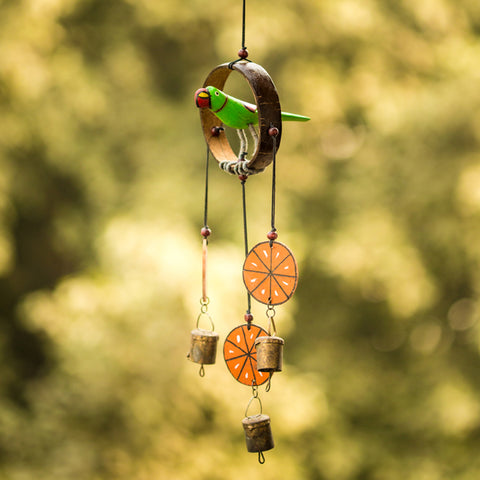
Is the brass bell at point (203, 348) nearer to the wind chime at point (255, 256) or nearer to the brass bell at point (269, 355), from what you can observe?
the wind chime at point (255, 256)

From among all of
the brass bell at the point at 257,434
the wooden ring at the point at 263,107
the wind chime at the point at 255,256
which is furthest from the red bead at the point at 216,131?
the brass bell at the point at 257,434

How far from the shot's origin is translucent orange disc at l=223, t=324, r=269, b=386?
1.11 meters

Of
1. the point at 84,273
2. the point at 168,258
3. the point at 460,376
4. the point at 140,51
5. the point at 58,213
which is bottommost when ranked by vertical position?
the point at 460,376

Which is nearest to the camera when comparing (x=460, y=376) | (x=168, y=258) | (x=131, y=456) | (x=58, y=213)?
(x=168, y=258)

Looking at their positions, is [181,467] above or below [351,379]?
below

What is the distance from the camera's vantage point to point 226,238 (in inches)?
117

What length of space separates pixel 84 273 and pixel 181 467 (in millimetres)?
1039

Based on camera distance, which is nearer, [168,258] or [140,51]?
[168,258]

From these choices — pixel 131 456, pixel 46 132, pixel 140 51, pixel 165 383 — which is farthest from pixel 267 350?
pixel 140 51

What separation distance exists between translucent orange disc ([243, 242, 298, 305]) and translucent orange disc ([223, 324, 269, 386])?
109 mm

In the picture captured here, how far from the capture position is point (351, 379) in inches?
130

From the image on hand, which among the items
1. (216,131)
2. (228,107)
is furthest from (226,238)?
(228,107)

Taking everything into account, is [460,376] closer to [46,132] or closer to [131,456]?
[131,456]

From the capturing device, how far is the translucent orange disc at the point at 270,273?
1.01 m
